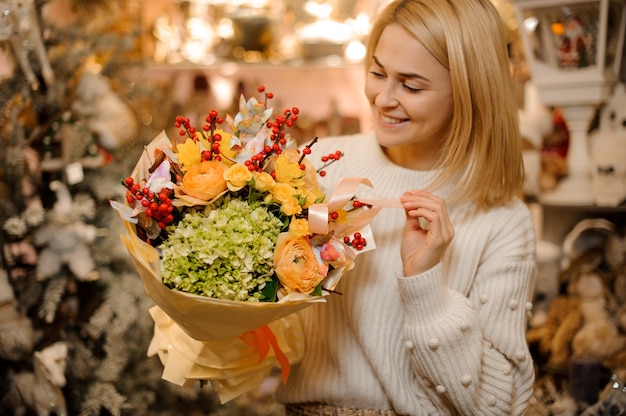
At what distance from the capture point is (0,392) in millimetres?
1688

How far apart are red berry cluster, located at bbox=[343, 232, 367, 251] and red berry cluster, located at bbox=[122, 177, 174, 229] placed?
316mm

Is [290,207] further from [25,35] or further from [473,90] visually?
[25,35]

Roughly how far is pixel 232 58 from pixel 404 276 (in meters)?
1.95

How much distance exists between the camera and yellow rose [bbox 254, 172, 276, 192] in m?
1.10

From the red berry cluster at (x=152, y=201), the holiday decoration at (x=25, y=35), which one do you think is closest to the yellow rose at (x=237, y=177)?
the red berry cluster at (x=152, y=201)

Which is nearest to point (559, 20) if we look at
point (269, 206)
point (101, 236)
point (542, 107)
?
point (542, 107)

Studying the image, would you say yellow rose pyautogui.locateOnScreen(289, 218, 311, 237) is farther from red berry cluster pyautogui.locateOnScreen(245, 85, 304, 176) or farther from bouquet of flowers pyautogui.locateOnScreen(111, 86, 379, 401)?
red berry cluster pyautogui.locateOnScreen(245, 85, 304, 176)

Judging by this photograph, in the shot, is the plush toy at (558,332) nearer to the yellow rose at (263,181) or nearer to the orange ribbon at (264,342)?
the orange ribbon at (264,342)

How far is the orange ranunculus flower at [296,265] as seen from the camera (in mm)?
1082

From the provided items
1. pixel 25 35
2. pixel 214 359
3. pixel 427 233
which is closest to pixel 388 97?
pixel 427 233

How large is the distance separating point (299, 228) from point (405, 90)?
43 cm

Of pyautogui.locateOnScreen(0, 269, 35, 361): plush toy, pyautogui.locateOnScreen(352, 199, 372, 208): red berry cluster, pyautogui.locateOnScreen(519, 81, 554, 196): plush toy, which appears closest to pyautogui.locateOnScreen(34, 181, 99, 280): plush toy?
pyautogui.locateOnScreen(0, 269, 35, 361): plush toy

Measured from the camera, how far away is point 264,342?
4.29 feet

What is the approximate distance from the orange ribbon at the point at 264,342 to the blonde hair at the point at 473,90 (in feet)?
1.57
